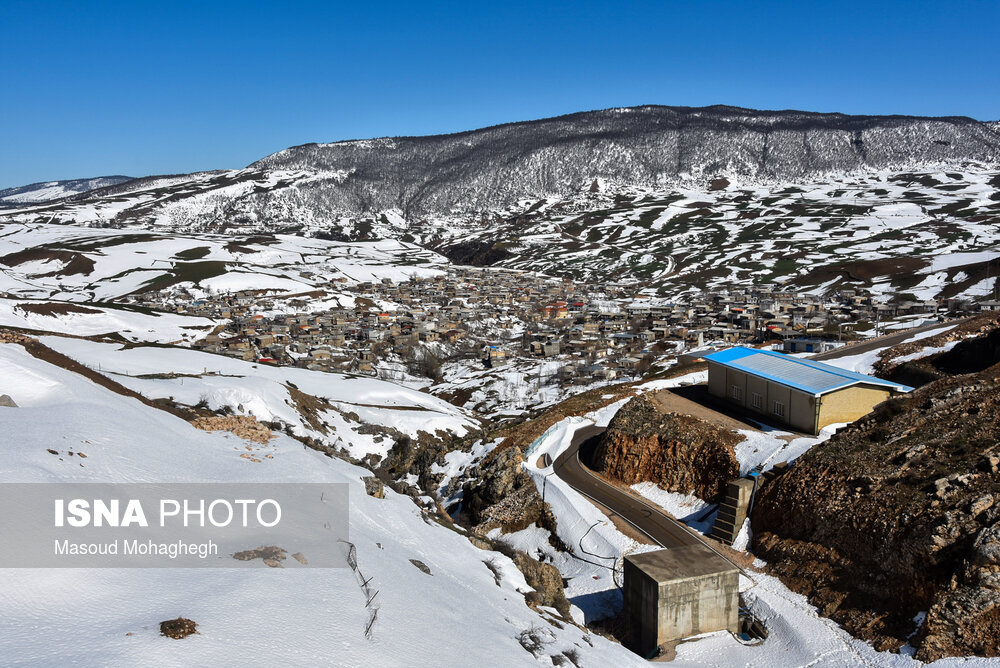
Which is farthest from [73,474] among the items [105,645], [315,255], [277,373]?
[315,255]

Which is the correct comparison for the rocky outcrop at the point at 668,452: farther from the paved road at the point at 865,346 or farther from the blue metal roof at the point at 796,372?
the paved road at the point at 865,346

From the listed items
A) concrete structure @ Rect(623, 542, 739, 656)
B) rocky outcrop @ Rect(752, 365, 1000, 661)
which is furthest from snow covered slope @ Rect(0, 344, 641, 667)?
rocky outcrop @ Rect(752, 365, 1000, 661)

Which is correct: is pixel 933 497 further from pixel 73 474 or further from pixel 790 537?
pixel 73 474

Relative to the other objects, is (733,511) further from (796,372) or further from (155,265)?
(155,265)

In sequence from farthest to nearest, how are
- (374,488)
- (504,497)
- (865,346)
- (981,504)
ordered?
1. (865,346)
2. (504,497)
3. (374,488)
4. (981,504)

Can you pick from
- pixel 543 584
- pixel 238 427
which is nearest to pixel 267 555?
pixel 543 584

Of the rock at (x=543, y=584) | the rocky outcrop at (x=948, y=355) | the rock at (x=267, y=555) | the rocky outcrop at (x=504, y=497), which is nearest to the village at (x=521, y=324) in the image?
the rocky outcrop at (x=948, y=355)

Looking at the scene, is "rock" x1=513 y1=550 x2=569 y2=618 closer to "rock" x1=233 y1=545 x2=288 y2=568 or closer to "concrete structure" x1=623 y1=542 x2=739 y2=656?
"concrete structure" x1=623 y1=542 x2=739 y2=656
